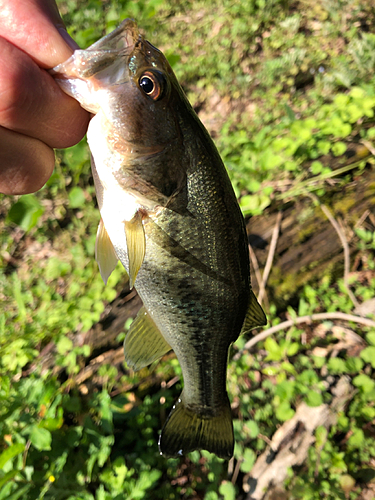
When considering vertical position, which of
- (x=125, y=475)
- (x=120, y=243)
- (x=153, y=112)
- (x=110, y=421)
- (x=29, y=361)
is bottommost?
(x=125, y=475)

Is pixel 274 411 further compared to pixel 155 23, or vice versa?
pixel 155 23

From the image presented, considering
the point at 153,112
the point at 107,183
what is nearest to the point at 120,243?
the point at 107,183

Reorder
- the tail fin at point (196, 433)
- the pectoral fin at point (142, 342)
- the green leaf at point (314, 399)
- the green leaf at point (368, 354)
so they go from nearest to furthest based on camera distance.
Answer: the pectoral fin at point (142, 342)
the tail fin at point (196, 433)
the green leaf at point (314, 399)
the green leaf at point (368, 354)

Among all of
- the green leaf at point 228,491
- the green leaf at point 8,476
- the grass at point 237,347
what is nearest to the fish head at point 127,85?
the grass at point 237,347

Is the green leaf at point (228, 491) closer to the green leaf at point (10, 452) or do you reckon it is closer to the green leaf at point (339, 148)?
the green leaf at point (10, 452)

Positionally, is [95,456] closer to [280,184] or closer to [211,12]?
[280,184]

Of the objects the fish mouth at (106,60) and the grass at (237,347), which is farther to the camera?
the grass at (237,347)

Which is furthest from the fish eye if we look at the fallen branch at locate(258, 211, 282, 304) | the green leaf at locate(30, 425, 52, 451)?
the green leaf at locate(30, 425, 52, 451)
